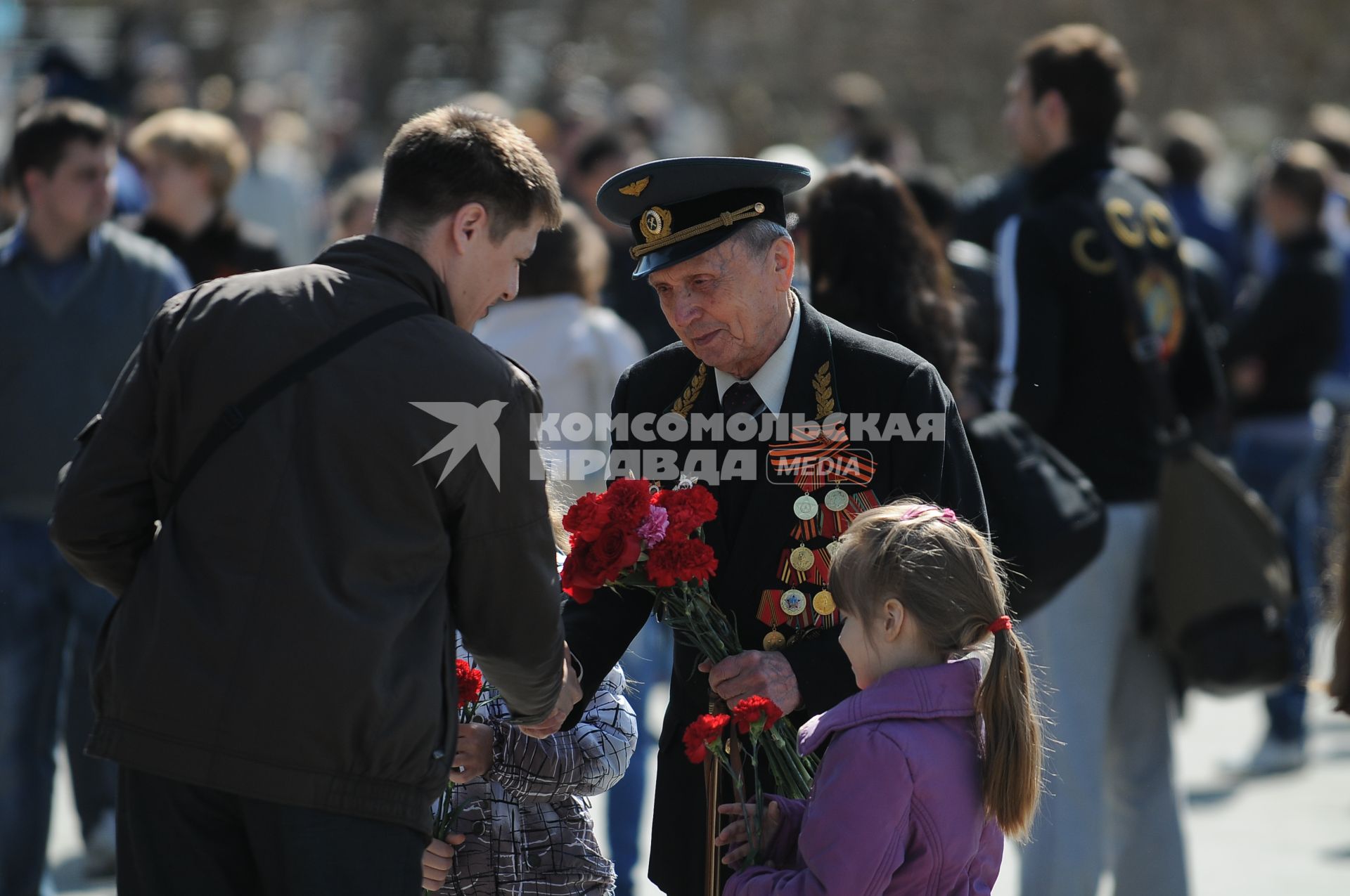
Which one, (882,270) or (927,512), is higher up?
(882,270)

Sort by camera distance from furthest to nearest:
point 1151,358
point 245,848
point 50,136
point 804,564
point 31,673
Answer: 1. point 50,136
2. point 31,673
3. point 1151,358
4. point 804,564
5. point 245,848

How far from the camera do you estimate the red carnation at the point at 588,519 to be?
2980 millimetres

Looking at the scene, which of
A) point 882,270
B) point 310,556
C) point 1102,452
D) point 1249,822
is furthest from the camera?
point 1249,822

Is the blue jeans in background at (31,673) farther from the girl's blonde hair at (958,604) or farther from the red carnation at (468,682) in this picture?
the girl's blonde hair at (958,604)

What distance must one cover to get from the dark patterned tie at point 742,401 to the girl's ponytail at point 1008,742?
2.20 feet

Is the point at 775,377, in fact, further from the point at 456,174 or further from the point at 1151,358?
the point at 1151,358

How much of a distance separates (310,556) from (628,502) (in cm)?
59

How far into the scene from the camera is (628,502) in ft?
9.78

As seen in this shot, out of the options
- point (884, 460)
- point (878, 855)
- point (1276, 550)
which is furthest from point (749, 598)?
point (1276, 550)

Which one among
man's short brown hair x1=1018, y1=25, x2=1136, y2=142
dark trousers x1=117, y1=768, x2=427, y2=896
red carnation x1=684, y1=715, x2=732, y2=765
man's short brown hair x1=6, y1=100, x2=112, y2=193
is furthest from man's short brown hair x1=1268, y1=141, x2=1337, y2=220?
dark trousers x1=117, y1=768, x2=427, y2=896

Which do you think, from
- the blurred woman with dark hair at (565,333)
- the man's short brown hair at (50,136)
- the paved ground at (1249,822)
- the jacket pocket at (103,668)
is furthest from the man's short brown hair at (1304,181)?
Result: the jacket pocket at (103,668)

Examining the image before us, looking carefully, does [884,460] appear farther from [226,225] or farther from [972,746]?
[226,225]

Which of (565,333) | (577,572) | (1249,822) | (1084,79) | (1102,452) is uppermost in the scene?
(1084,79)

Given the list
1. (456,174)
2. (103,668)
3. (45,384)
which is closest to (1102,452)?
Answer: (456,174)
